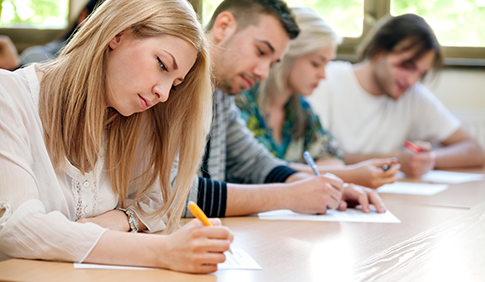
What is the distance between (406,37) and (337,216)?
1.60 metres

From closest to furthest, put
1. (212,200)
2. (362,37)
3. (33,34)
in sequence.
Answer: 1. (212,200)
2. (362,37)
3. (33,34)

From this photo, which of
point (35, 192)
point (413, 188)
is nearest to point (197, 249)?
point (35, 192)

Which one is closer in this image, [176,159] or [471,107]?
[176,159]

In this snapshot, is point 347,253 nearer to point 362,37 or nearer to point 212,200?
point 212,200

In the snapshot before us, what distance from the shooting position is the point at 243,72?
5.38 ft

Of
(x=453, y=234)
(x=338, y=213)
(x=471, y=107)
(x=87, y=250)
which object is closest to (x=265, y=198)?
(x=338, y=213)

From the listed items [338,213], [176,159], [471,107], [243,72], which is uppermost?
[243,72]

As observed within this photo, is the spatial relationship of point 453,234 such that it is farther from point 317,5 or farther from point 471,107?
point 317,5

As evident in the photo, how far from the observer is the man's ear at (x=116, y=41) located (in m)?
1.01

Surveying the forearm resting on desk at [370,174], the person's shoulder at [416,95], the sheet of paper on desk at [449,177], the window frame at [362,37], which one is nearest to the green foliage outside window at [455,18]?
the window frame at [362,37]

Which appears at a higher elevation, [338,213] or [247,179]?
[338,213]

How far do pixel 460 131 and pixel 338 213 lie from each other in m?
1.65

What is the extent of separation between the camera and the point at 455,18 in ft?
11.0

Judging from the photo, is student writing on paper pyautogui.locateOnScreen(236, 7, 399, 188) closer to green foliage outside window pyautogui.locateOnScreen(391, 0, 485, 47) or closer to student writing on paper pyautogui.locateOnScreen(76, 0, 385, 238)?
student writing on paper pyautogui.locateOnScreen(76, 0, 385, 238)
